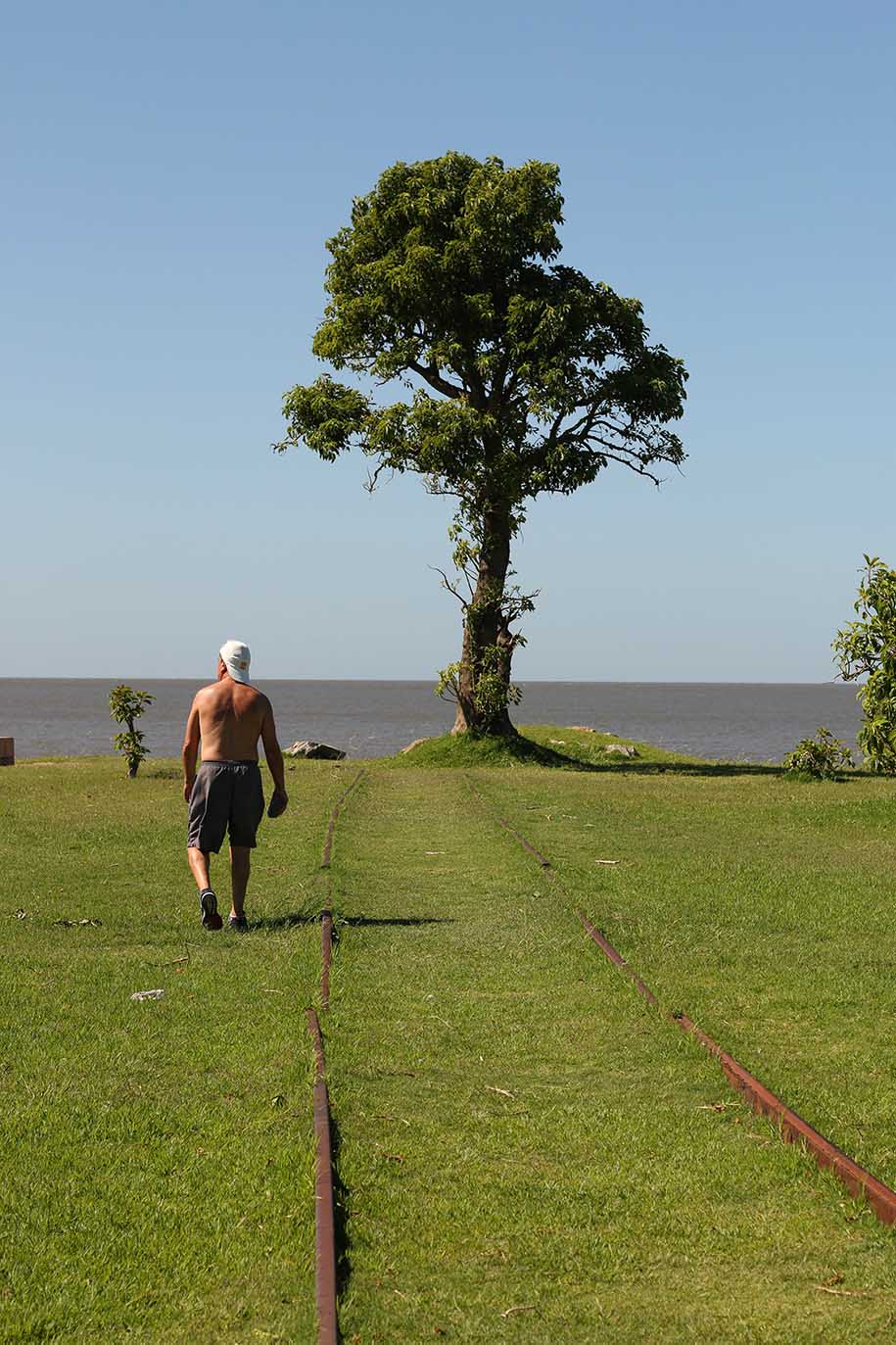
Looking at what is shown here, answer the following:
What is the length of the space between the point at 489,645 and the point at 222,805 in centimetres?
2511

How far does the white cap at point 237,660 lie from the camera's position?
11.9 m

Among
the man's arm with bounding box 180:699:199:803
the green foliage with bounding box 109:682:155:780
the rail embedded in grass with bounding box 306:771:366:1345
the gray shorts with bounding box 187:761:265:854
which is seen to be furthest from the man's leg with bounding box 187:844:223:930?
the green foliage with bounding box 109:682:155:780

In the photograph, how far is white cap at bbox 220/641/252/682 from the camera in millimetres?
→ 11898

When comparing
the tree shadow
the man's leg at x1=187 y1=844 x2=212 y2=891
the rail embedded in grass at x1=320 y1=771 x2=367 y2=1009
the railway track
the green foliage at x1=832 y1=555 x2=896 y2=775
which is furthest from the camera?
the green foliage at x1=832 y1=555 x2=896 y2=775

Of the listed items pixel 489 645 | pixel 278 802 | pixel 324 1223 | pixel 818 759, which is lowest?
pixel 324 1223

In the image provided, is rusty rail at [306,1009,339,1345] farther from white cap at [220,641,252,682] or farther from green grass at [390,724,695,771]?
green grass at [390,724,695,771]

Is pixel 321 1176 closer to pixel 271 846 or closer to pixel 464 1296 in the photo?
pixel 464 1296

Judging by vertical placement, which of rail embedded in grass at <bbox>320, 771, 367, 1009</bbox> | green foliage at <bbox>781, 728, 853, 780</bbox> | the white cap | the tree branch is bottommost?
rail embedded in grass at <bbox>320, 771, 367, 1009</bbox>

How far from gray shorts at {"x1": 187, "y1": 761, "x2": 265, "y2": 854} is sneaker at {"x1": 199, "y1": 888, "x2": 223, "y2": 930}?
0.55 metres

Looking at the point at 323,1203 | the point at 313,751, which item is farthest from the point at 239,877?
the point at 313,751

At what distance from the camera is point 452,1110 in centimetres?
646

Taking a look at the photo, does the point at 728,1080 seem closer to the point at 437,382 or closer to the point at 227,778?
the point at 227,778

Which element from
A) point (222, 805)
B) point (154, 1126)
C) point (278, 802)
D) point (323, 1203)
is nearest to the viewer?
point (323, 1203)

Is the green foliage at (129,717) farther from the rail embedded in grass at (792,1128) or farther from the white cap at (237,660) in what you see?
the rail embedded in grass at (792,1128)
